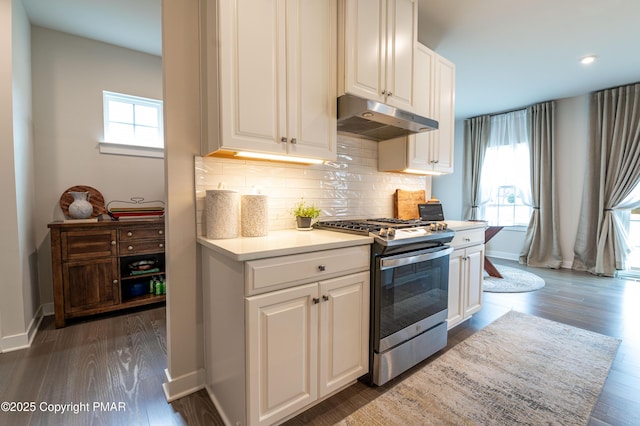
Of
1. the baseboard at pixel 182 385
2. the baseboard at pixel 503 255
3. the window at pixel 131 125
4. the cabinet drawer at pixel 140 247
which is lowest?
the baseboard at pixel 182 385

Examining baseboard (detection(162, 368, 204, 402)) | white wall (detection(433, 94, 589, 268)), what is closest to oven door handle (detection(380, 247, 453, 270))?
baseboard (detection(162, 368, 204, 402))

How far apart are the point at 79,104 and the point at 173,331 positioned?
9.52 ft

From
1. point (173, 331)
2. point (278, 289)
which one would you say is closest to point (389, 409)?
point (278, 289)

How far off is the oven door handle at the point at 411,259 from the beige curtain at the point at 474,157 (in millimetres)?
4230

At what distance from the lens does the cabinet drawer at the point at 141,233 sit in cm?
287

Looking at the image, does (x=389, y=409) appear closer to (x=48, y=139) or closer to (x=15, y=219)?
(x=15, y=219)

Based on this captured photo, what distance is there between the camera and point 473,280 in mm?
2582

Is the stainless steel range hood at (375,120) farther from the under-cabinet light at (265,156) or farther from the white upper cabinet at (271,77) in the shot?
the under-cabinet light at (265,156)

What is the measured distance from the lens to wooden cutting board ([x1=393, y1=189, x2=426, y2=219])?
2.81 metres

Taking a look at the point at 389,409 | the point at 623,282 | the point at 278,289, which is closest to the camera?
the point at 278,289

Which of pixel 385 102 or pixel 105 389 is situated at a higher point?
pixel 385 102

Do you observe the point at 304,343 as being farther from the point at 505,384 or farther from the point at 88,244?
the point at 88,244

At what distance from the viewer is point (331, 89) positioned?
185 cm

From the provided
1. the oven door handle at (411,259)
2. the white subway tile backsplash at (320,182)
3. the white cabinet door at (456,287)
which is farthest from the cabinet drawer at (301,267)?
the white cabinet door at (456,287)
